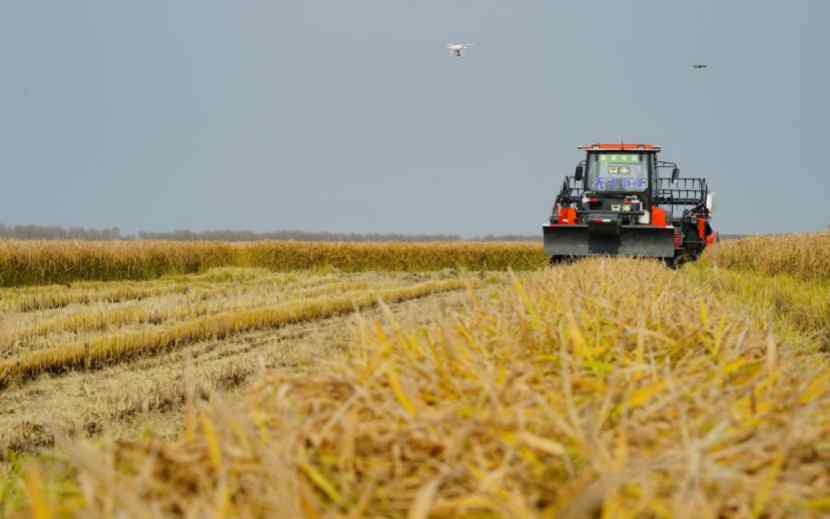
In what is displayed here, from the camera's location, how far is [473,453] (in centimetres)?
157

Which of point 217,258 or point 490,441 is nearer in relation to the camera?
point 490,441

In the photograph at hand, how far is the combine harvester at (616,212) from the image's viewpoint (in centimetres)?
1758

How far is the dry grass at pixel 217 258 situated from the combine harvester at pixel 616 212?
2971mm

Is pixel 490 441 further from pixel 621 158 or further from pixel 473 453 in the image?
pixel 621 158

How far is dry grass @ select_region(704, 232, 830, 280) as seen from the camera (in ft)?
46.9

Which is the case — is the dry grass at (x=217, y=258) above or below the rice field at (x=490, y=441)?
below

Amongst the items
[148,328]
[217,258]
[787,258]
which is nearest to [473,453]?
[148,328]

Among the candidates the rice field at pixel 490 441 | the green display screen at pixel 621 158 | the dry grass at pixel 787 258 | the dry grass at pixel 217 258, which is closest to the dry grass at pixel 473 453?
the rice field at pixel 490 441

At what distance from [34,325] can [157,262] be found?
644 inches

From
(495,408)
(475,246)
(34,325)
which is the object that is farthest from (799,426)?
(475,246)

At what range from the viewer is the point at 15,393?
26.5ft

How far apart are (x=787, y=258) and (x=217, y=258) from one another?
79.8 ft

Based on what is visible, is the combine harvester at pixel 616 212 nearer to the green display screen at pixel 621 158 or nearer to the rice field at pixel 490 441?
the green display screen at pixel 621 158

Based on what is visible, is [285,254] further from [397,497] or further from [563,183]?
[397,497]
